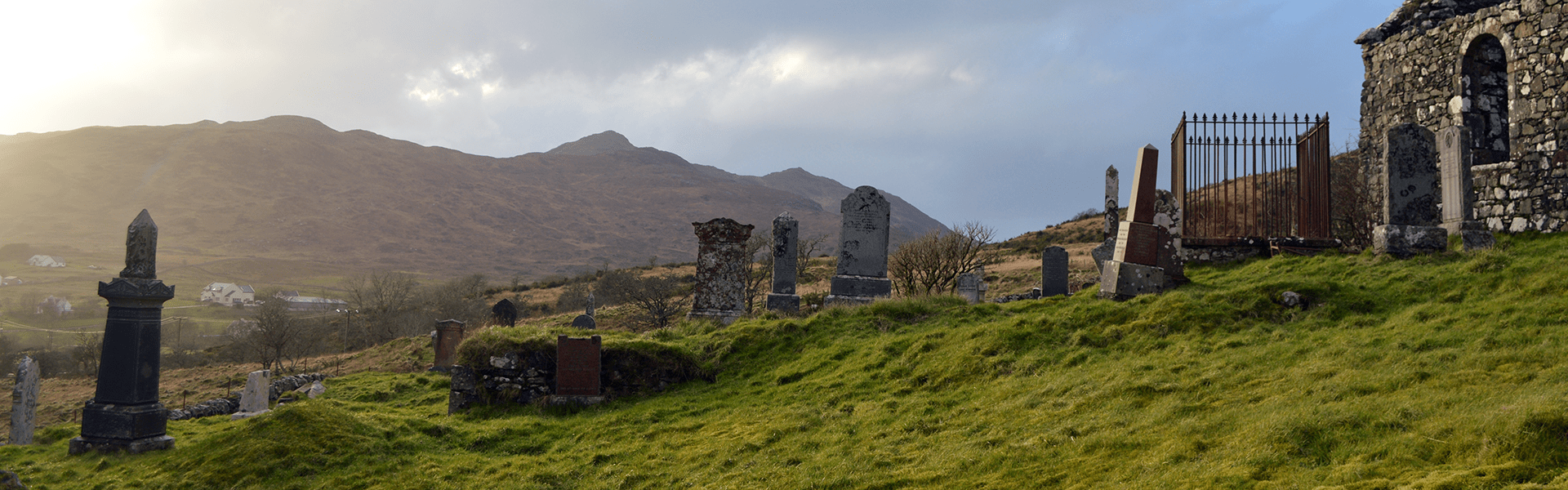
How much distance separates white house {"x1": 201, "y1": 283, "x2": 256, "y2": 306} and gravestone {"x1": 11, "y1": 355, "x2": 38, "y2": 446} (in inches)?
2583

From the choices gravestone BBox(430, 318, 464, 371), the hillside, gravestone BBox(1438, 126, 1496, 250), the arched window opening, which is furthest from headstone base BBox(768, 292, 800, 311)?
the hillside

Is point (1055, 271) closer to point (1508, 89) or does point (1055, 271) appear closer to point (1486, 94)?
point (1486, 94)

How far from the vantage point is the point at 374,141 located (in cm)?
17625

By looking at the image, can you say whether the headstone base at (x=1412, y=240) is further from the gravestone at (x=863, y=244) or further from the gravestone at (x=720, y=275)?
the gravestone at (x=720, y=275)

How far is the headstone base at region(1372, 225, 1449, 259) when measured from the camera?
450 inches

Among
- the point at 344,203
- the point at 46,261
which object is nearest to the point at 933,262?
the point at 46,261

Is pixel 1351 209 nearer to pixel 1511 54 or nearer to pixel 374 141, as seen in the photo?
pixel 1511 54

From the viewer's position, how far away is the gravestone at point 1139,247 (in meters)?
11.3

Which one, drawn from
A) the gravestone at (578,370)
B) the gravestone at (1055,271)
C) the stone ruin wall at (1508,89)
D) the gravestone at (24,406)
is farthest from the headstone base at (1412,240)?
the gravestone at (24,406)

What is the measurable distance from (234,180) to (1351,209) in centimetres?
15393

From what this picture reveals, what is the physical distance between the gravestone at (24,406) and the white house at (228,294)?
2583 inches

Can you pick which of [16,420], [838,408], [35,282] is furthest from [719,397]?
[35,282]

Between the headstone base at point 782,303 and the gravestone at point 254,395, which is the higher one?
the headstone base at point 782,303

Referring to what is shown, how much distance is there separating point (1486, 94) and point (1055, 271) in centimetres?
916
